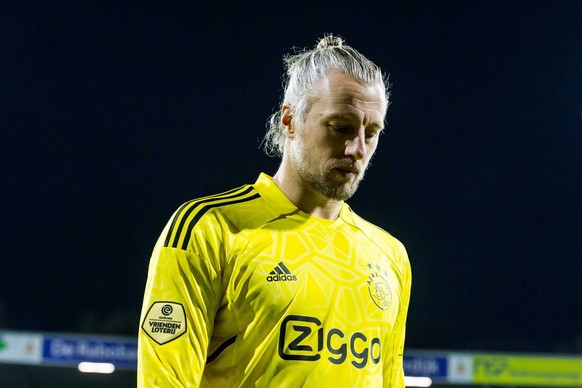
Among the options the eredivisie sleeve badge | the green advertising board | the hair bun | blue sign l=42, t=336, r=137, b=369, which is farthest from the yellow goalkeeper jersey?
the green advertising board

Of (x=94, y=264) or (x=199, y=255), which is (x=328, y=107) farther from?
(x=94, y=264)

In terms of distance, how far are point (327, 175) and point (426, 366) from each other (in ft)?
27.4

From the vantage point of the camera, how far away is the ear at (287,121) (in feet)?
7.75

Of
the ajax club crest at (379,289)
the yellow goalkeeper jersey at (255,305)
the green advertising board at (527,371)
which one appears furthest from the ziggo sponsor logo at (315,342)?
the green advertising board at (527,371)

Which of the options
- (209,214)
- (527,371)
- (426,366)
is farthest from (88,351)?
(209,214)

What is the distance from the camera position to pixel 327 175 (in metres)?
2.26

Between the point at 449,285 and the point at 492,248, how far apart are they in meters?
1.08

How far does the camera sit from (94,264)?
15.5 m

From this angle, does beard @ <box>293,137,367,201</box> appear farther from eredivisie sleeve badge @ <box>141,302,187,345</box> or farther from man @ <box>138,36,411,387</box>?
eredivisie sleeve badge @ <box>141,302,187,345</box>

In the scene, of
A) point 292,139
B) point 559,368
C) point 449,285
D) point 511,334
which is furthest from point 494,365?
point 292,139

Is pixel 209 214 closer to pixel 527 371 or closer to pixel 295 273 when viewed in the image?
pixel 295 273

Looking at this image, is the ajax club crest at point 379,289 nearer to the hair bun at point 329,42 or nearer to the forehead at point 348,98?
the forehead at point 348,98

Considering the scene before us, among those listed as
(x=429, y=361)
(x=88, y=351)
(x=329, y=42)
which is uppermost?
(x=88, y=351)

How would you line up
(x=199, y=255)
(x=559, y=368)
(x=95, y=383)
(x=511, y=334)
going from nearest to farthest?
(x=199, y=255) < (x=559, y=368) < (x=95, y=383) < (x=511, y=334)
